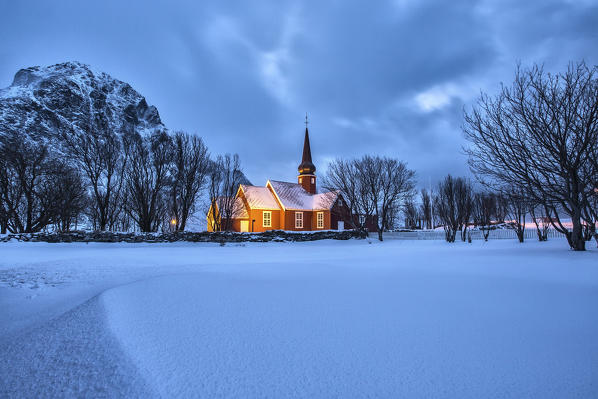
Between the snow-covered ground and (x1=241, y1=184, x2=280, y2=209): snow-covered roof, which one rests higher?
(x1=241, y1=184, x2=280, y2=209): snow-covered roof

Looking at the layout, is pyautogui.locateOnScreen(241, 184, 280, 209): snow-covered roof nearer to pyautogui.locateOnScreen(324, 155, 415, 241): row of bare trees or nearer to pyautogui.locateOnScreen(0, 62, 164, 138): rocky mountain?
pyautogui.locateOnScreen(324, 155, 415, 241): row of bare trees

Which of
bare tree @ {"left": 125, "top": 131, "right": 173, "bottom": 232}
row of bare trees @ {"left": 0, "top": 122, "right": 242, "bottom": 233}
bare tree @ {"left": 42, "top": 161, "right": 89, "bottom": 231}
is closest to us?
row of bare trees @ {"left": 0, "top": 122, "right": 242, "bottom": 233}

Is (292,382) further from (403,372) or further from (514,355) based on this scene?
(514,355)

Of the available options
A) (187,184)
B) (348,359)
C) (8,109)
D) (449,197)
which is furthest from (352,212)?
(8,109)

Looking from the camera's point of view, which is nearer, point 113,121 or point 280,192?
point 280,192

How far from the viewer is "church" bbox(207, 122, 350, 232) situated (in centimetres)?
3409

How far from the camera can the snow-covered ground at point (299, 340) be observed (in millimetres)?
1899

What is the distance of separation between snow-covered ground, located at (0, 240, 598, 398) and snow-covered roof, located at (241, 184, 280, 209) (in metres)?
29.6

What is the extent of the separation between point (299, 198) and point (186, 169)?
18.5 meters

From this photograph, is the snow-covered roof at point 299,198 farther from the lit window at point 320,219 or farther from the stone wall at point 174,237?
the stone wall at point 174,237

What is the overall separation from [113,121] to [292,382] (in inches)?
9317

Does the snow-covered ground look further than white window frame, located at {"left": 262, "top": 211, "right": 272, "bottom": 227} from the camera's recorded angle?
No

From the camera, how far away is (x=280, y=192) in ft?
121

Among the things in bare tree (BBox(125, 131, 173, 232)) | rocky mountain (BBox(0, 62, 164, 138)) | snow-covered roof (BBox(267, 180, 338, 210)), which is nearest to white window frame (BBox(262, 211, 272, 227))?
snow-covered roof (BBox(267, 180, 338, 210))
